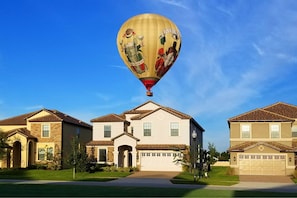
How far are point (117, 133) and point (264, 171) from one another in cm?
1630

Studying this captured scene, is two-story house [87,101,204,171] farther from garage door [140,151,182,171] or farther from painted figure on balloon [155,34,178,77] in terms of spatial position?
painted figure on balloon [155,34,178,77]

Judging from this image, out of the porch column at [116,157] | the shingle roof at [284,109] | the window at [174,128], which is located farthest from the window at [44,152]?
the shingle roof at [284,109]

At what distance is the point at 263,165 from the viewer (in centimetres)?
4519

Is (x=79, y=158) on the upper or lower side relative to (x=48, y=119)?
lower

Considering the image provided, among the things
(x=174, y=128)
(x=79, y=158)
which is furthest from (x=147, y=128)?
(x=79, y=158)

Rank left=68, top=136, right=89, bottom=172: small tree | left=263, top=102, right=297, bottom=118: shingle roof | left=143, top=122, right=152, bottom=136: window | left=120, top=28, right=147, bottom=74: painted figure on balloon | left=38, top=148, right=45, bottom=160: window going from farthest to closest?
1. left=38, top=148, right=45, bottom=160: window
2. left=263, top=102, right=297, bottom=118: shingle roof
3. left=143, top=122, right=152, bottom=136: window
4. left=68, top=136, right=89, bottom=172: small tree
5. left=120, top=28, right=147, bottom=74: painted figure on balloon

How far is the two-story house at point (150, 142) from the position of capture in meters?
47.5

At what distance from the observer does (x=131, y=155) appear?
5134 centimetres

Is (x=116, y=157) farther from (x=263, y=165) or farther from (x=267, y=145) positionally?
(x=267, y=145)

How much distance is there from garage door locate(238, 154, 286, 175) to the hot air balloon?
2001 centimetres

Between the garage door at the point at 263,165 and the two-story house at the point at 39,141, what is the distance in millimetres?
19368

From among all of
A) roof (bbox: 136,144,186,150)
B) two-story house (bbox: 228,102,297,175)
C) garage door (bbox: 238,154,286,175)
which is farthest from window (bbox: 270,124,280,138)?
roof (bbox: 136,144,186,150)

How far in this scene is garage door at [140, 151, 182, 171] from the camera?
4709cm

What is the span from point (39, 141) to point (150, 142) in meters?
12.8
